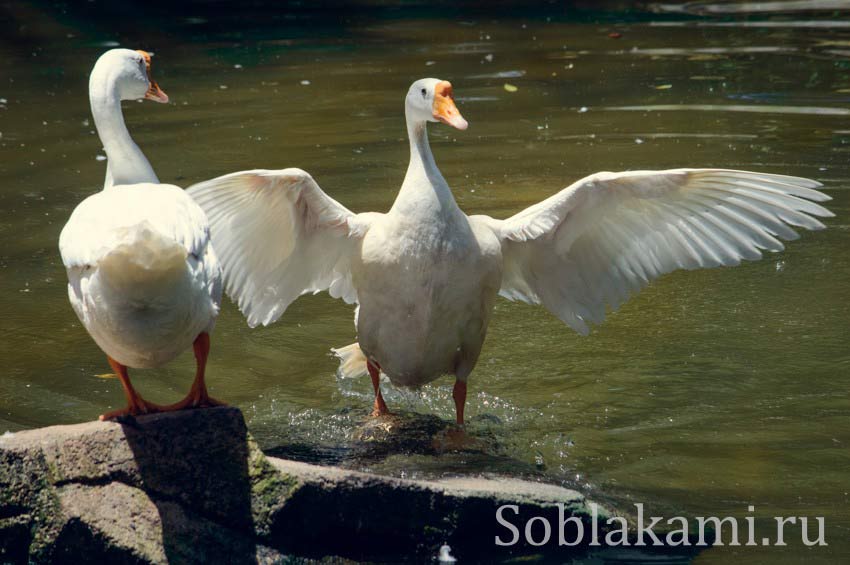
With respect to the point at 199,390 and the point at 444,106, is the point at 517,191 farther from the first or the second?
the point at 199,390

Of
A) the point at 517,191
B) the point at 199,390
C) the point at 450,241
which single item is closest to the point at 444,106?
the point at 450,241

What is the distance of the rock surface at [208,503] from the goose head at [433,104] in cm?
189

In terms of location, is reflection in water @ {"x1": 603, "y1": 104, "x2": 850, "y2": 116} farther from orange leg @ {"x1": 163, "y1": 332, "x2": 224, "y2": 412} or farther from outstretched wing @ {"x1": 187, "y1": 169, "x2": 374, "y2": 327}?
orange leg @ {"x1": 163, "y1": 332, "x2": 224, "y2": 412}

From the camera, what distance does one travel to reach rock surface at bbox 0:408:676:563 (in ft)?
13.1

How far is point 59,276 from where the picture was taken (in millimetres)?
7562

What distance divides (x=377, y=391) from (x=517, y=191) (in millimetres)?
3602

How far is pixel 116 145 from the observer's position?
16.5 ft

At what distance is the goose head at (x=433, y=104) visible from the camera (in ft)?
17.6

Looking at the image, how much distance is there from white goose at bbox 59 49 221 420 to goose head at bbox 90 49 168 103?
97cm

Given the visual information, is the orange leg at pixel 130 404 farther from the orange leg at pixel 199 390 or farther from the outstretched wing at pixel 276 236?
the outstretched wing at pixel 276 236

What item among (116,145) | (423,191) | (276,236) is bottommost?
(276,236)

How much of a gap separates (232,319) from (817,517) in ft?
12.8

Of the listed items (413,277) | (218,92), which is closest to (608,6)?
(218,92)

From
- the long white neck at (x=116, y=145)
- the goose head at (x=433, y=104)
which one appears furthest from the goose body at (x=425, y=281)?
the long white neck at (x=116, y=145)
